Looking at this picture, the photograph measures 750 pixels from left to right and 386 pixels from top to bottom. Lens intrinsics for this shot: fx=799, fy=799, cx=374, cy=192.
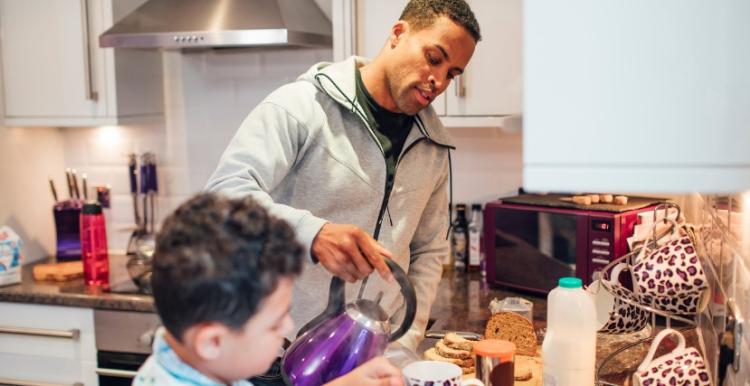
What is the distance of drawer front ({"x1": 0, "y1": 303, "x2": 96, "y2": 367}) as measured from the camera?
8.41 ft

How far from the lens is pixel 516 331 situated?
1687mm

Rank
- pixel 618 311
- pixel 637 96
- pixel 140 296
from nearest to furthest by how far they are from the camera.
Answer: pixel 637 96 → pixel 618 311 → pixel 140 296

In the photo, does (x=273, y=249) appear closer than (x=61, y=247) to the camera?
Yes

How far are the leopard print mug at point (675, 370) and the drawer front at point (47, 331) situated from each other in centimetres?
180

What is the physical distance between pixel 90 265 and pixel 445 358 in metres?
1.56

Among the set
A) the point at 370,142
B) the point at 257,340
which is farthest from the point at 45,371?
the point at 257,340

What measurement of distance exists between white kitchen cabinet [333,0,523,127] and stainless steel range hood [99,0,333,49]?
0.42ft

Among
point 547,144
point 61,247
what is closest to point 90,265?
point 61,247

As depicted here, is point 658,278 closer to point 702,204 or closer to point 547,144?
point 702,204

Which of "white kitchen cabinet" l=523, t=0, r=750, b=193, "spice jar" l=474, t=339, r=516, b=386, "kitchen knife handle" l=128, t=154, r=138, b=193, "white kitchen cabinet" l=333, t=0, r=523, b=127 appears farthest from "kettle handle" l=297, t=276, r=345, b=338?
"kitchen knife handle" l=128, t=154, r=138, b=193

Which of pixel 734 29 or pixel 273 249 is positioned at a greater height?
pixel 734 29

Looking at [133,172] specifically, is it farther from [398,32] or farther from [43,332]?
[398,32]

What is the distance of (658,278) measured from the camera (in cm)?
156

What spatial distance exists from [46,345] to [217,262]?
2.01m
